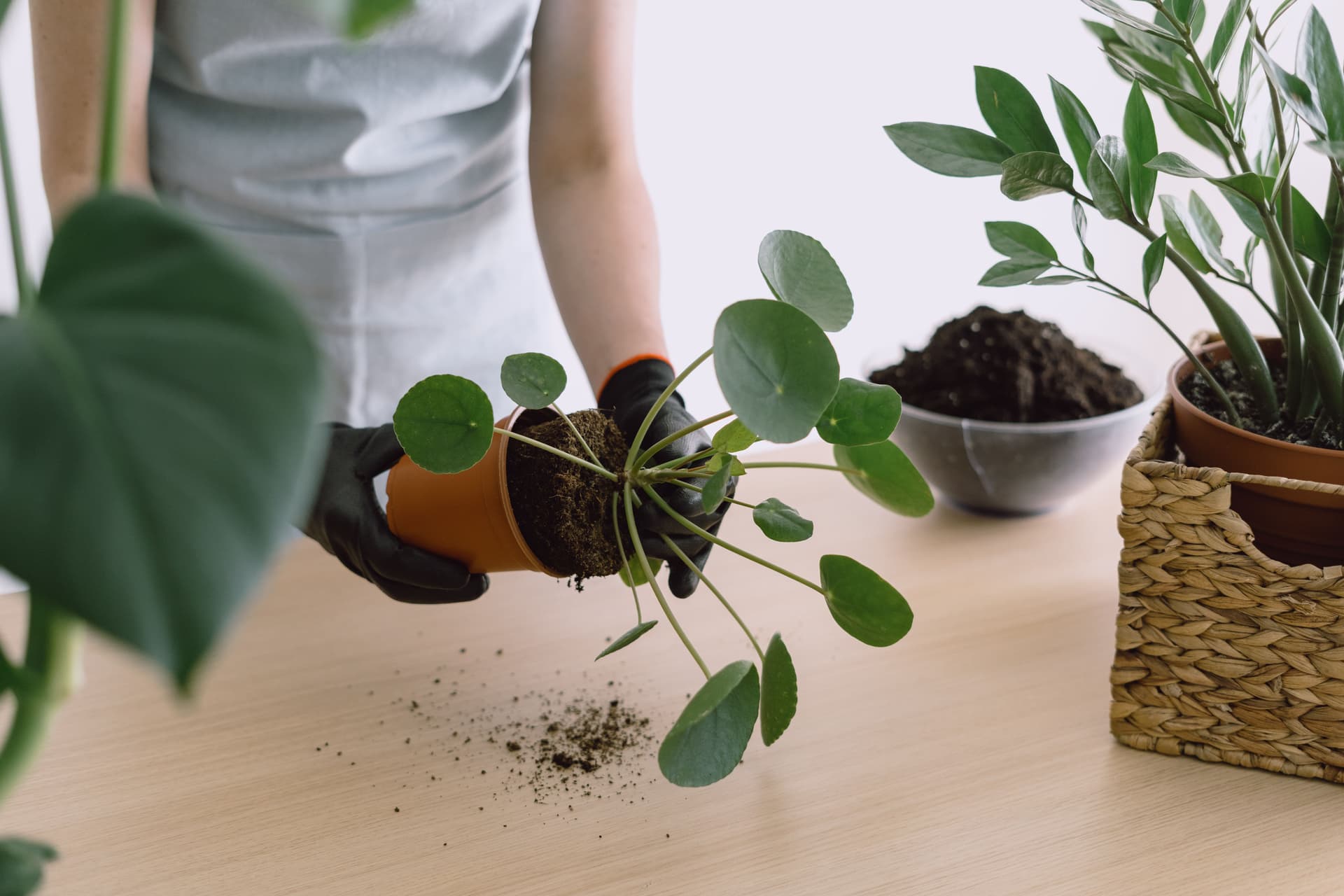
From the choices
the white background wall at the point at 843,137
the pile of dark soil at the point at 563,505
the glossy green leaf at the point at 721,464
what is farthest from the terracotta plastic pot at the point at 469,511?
the white background wall at the point at 843,137

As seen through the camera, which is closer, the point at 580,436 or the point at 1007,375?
the point at 580,436

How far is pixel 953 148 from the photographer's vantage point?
1.96ft

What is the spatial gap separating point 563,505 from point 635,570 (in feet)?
0.28

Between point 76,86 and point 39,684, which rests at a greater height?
point 39,684

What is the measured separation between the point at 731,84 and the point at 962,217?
61cm

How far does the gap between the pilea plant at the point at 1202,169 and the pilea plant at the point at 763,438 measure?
0.15 m

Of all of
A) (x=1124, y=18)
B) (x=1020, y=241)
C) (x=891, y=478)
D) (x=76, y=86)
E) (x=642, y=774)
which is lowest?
(x=642, y=774)

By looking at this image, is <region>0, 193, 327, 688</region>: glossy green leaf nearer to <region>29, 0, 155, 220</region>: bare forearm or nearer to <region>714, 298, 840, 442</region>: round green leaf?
<region>714, 298, 840, 442</region>: round green leaf

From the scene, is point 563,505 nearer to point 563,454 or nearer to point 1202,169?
point 563,454

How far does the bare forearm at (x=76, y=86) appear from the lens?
743 mm

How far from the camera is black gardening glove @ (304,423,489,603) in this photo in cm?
63

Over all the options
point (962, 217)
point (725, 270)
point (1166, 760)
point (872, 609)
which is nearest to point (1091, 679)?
point (1166, 760)

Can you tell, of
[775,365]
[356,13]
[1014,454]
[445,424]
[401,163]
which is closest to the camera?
[356,13]

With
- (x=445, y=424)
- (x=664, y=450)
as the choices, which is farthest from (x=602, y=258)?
(x=445, y=424)
